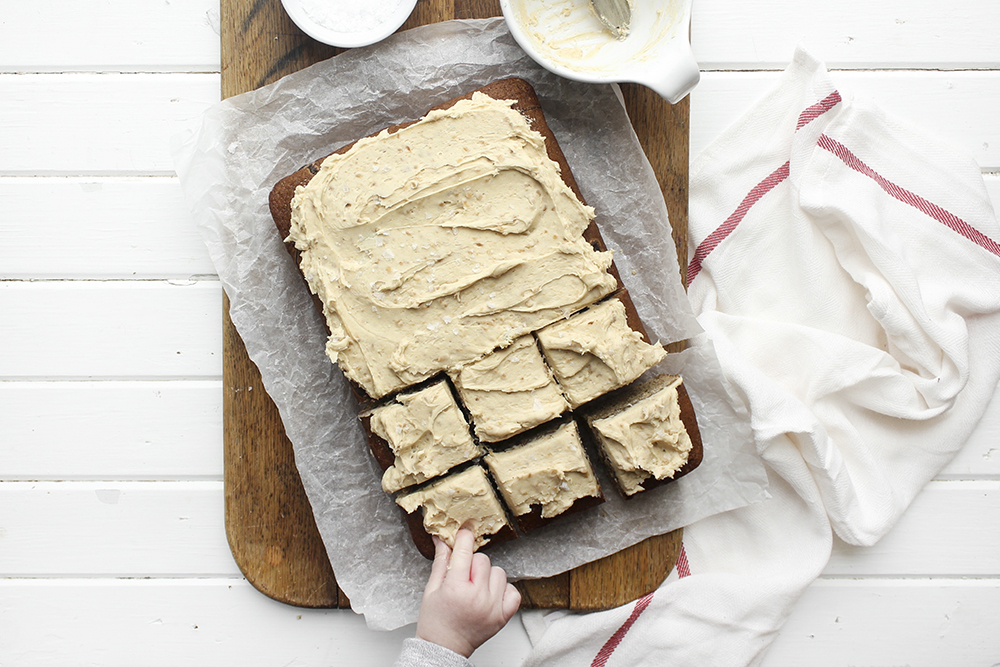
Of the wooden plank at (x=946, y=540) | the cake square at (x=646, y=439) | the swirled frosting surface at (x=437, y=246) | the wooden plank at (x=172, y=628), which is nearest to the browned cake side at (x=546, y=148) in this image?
the swirled frosting surface at (x=437, y=246)

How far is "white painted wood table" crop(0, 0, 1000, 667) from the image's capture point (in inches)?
94.0

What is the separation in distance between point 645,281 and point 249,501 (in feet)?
5.10

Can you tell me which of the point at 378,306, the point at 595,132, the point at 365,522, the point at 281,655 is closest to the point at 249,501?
the point at 365,522

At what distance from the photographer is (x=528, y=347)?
82.3 inches

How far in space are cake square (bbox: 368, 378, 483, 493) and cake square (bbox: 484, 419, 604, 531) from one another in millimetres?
119

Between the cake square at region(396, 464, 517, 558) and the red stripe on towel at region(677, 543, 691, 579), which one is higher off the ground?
the cake square at region(396, 464, 517, 558)

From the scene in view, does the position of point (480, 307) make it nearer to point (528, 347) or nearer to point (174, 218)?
point (528, 347)

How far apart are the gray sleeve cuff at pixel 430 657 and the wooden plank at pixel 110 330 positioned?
1.16 metres

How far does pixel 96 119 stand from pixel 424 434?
5.33 feet

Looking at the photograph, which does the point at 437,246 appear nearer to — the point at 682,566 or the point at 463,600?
the point at 463,600

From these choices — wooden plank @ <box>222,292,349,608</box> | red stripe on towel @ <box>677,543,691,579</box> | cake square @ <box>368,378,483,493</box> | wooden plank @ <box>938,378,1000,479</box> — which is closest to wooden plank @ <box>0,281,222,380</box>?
wooden plank @ <box>222,292,349,608</box>

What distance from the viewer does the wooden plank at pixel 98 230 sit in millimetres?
2385

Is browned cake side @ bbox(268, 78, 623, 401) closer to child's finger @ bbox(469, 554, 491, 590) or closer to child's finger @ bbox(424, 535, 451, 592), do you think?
child's finger @ bbox(424, 535, 451, 592)

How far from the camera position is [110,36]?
7.82 feet
